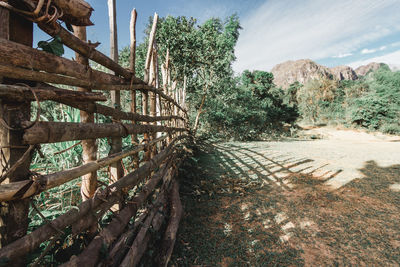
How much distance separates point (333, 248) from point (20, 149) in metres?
2.78

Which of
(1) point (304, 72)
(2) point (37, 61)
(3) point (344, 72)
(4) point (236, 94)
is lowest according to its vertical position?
(2) point (37, 61)

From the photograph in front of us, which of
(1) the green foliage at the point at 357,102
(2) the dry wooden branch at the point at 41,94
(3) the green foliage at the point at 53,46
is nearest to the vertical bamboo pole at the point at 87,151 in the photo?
(2) the dry wooden branch at the point at 41,94

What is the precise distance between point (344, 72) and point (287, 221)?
101436 mm

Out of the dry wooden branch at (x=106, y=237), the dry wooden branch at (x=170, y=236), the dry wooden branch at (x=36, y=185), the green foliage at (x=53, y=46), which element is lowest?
the dry wooden branch at (x=170, y=236)

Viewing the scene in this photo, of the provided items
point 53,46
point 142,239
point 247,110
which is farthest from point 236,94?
point 53,46

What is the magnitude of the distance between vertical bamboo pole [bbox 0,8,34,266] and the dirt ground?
1429 mm

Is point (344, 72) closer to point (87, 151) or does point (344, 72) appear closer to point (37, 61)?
point (87, 151)

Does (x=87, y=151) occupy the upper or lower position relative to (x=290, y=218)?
upper

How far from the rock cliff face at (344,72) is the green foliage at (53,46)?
9763 centimetres

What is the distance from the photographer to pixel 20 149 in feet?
2.49

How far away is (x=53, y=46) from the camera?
0.87m

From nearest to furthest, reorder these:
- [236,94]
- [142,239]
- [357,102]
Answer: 1. [142,239]
2. [236,94]
3. [357,102]

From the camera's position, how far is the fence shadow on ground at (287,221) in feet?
6.28

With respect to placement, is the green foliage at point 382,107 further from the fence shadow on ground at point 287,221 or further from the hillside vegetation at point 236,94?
the fence shadow on ground at point 287,221
